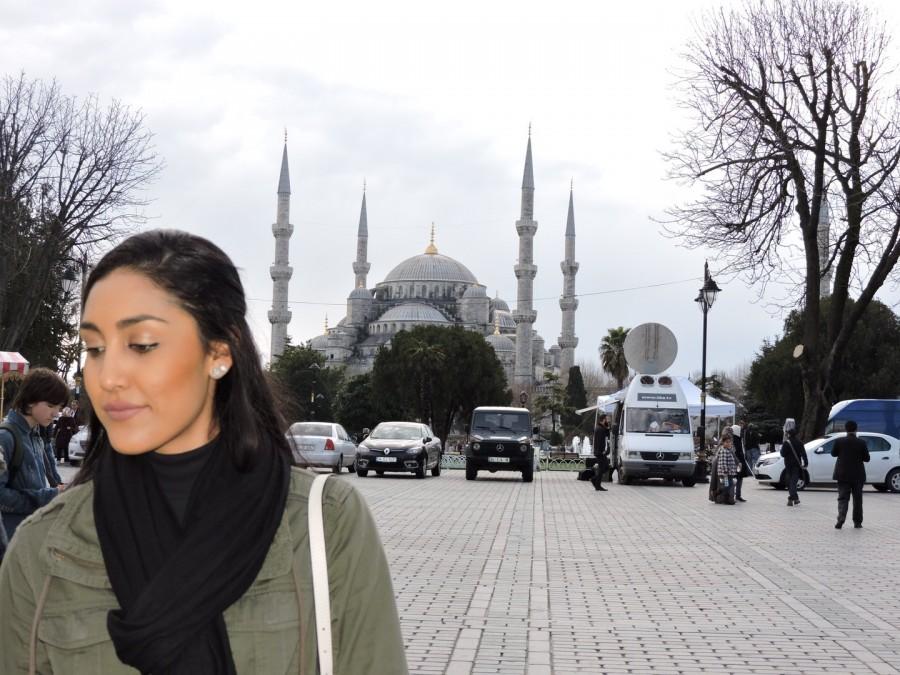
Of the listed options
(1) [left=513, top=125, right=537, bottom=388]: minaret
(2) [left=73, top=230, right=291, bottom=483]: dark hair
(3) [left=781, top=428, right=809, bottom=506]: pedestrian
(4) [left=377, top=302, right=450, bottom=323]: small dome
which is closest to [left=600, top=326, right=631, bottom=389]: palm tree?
(1) [left=513, top=125, right=537, bottom=388]: minaret

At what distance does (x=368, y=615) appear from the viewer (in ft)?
6.61

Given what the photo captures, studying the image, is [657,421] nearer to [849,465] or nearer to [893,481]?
[893,481]

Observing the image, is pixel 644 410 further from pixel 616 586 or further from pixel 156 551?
pixel 156 551

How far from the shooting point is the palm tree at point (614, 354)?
7688cm

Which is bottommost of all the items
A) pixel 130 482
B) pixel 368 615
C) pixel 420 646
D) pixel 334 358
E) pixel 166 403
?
pixel 420 646

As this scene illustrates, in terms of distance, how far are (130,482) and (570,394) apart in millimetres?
99843

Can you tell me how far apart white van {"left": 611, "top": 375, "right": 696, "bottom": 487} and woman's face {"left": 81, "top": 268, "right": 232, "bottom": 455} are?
28.1m

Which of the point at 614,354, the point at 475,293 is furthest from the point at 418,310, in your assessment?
the point at 614,354

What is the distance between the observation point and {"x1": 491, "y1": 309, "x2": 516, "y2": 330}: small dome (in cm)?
15762

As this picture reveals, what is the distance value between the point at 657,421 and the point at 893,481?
17.6 ft

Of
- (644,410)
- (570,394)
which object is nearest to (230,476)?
(644,410)

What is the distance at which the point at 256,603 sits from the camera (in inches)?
77.9

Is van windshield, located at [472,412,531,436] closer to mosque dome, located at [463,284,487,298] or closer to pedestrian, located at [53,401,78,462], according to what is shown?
pedestrian, located at [53,401,78,462]

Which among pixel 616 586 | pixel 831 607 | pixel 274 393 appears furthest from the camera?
pixel 616 586
